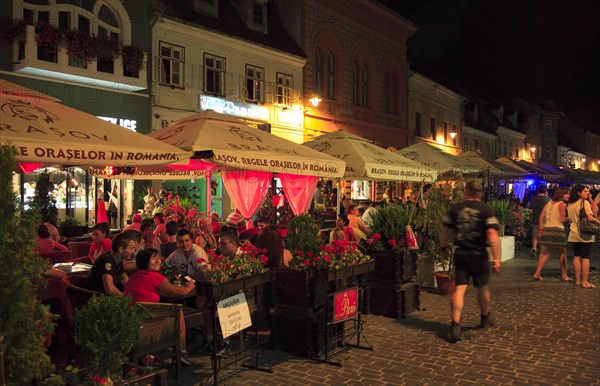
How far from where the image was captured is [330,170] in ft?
28.2

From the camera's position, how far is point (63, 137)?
520cm

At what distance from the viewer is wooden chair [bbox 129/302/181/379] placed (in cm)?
445

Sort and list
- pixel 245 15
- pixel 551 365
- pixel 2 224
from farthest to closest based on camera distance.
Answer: pixel 245 15 < pixel 551 365 < pixel 2 224

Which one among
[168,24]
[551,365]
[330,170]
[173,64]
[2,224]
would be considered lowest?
[551,365]

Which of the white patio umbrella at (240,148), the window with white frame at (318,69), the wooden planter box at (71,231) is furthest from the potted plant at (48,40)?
the window with white frame at (318,69)

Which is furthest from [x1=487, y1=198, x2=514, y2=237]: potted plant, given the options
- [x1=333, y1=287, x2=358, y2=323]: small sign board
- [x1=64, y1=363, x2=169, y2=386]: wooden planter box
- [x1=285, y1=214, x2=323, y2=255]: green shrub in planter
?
[x1=64, y1=363, x2=169, y2=386]: wooden planter box

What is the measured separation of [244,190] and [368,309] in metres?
4.27

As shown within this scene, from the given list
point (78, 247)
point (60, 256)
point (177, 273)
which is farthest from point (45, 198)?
point (177, 273)

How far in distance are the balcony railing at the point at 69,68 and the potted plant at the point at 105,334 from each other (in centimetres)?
1194

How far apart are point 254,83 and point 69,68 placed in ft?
26.1

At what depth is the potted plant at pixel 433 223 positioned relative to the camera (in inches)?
368

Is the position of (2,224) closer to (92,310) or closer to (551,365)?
(92,310)

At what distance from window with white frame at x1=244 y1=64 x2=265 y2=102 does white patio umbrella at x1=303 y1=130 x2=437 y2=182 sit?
883 centimetres

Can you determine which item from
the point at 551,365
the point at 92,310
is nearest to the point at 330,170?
the point at 551,365
